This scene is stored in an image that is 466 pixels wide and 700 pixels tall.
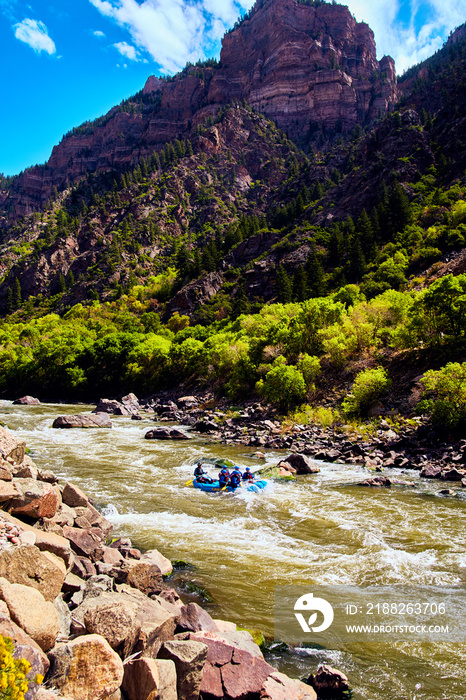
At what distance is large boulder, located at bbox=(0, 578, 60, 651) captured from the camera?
4745mm

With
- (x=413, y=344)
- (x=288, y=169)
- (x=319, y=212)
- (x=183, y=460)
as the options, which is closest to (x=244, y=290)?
(x=319, y=212)

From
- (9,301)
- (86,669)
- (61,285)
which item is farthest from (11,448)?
(9,301)

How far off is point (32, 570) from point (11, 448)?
22.0 feet

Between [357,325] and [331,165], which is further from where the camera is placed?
[331,165]

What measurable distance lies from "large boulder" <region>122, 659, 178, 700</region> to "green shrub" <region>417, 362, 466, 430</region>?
797 inches

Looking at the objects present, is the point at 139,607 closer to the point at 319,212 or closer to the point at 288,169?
the point at 319,212

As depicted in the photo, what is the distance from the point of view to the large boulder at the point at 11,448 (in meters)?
11.2

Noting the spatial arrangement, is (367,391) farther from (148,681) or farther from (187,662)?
(148,681)

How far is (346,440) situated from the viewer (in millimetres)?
25453

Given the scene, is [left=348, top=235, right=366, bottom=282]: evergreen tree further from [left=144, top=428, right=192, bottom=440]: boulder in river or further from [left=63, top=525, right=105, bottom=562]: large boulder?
[left=63, top=525, right=105, bottom=562]: large boulder

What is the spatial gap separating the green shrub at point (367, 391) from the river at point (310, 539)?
780cm

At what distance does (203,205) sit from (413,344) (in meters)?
127

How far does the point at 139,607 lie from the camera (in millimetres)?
6320

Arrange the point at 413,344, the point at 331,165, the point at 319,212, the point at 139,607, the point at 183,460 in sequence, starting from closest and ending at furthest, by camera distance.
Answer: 1. the point at 139,607
2. the point at 183,460
3. the point at 413,344
4. the point at 319,212
5. the point at 331,165
